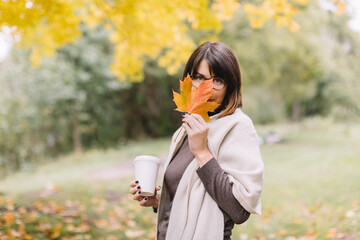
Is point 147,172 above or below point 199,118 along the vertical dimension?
below

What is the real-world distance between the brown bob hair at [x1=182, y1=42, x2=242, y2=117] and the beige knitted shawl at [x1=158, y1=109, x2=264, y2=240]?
8 centimetres

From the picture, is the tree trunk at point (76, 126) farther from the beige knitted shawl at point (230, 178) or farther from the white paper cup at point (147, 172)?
the beige knitted shawl at point (230, 178)

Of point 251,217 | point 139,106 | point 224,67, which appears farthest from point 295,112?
point 224,67

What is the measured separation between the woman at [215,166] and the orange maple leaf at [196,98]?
4 cm

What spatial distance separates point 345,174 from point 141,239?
4.67m

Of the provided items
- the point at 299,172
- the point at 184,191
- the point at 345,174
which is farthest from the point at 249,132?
the point at 299,172

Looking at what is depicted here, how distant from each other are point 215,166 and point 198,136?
0.46 feet

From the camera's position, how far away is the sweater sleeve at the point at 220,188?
1.35 m

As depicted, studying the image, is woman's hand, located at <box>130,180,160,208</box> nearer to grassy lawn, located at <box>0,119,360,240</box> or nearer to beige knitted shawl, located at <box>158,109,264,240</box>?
beige knitted shawl, located at <box>158,109,264,240</box>

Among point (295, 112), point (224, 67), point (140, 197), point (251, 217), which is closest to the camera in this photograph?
point (224, 67)

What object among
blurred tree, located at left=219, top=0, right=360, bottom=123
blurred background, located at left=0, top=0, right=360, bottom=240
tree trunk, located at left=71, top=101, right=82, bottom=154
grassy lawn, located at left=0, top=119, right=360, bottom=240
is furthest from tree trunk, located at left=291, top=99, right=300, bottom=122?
tree trunk, located at left=71, top=101, right=82, bottom=154

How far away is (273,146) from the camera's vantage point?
12328 millimetres

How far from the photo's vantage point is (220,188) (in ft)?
4.44

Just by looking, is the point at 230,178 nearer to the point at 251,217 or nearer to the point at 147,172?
the point at 147,172
